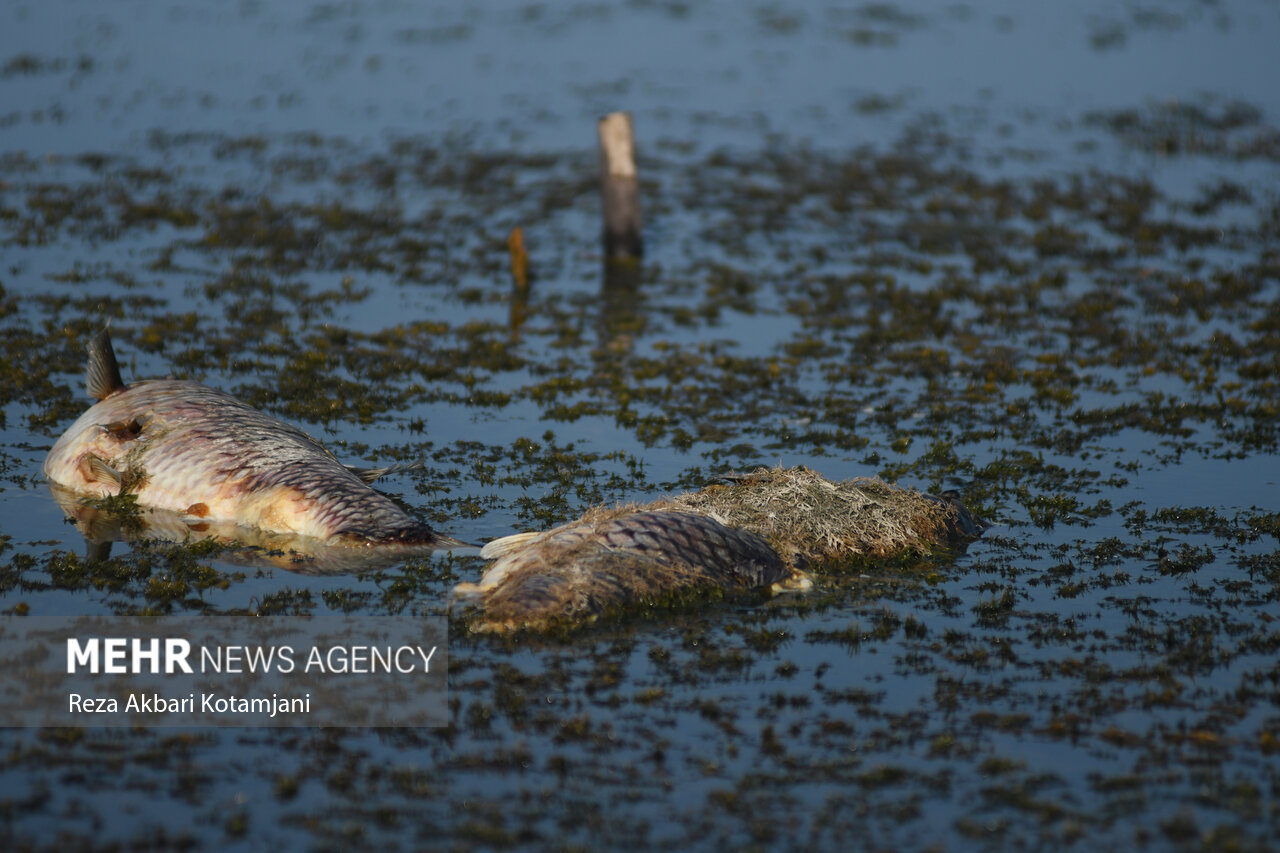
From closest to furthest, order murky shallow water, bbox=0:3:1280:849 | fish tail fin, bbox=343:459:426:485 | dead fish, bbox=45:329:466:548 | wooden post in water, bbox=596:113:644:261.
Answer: murky shallow water, bbox=0:3:1280:849 < dead fish, bbox=45:329:466:548 < fish tail fin, bbox=343:459:426:485 < wooden post in water, bbox=596:113:644:261

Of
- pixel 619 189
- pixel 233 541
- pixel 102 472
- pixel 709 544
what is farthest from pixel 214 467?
pixel 619 189

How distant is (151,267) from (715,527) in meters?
13.5

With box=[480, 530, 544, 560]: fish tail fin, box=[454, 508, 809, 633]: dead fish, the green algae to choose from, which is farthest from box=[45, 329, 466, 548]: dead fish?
box=[454, 508, 809, 633]: dead fish

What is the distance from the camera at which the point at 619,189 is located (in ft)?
73.6

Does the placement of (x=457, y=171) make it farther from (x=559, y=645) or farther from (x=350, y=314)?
(x=559, y=645)

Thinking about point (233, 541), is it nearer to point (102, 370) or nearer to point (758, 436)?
point (102, 370)

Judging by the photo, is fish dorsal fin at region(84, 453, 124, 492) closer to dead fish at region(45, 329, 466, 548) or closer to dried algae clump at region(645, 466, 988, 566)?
dead fish at region(45, 329, 466, 548)

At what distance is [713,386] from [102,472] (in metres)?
7.69

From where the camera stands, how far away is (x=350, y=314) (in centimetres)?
1889

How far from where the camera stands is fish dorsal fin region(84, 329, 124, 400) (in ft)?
38.5

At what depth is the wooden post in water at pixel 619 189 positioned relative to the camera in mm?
21859

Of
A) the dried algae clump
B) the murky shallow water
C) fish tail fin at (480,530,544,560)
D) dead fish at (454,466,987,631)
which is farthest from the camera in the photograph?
the dried algae clump

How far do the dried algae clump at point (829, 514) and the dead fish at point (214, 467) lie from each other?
235 centimetres

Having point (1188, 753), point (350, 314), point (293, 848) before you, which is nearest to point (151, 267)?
point (350, 314)
